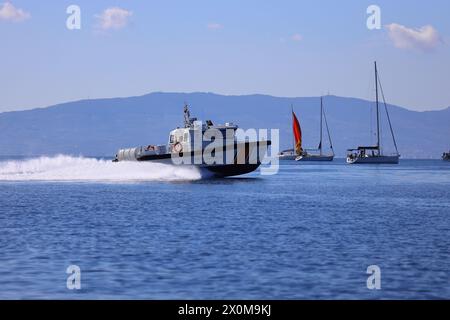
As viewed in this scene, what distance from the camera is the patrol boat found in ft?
277

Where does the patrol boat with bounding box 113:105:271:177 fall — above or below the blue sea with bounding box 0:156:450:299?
above

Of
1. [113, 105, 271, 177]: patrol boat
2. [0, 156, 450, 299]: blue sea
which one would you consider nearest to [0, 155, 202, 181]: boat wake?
[113, 105, 271, 177]: patrol boat

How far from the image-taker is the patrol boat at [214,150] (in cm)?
8431

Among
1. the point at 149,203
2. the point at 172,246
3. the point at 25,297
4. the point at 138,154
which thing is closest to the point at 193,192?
the point at 149,203

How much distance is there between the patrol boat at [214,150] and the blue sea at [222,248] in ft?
60.3

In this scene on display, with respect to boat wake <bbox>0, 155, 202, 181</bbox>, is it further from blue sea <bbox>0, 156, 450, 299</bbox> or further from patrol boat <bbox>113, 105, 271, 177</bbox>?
blue sea <bbox>0, 156, 450, 299</bbox>

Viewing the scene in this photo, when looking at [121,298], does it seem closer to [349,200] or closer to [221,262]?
[221,262]

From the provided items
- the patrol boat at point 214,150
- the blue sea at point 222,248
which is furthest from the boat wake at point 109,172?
the blue sea at point 222,248

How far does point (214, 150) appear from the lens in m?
84.6

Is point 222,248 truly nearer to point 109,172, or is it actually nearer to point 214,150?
point 214,150

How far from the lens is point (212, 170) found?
88125 mm

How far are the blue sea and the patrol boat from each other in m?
18.4

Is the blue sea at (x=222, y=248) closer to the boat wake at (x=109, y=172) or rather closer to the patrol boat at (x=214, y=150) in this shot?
the patrol boat at (x=214, y=150)

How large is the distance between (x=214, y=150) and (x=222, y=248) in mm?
51244
